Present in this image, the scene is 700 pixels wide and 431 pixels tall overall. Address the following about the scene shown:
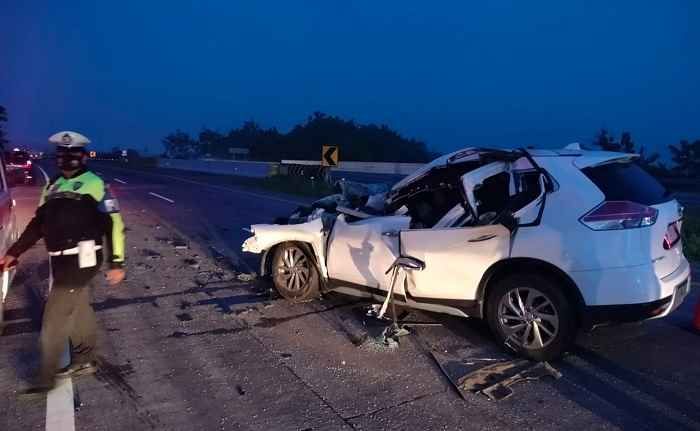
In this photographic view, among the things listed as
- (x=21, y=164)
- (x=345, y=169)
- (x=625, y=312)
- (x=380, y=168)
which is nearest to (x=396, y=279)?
(x=625, y=312)

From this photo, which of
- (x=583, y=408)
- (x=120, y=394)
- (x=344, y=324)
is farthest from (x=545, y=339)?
(x=120, y=394)

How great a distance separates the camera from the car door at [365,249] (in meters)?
5.51

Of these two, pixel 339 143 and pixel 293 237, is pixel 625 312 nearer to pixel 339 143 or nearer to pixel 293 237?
pixel 293 237

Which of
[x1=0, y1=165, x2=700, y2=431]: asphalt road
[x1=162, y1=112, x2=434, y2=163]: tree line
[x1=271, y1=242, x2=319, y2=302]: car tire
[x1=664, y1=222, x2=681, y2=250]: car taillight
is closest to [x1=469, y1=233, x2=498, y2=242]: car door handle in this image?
[x1=0, y1=165, x2=700, y2=431]: asphalt road

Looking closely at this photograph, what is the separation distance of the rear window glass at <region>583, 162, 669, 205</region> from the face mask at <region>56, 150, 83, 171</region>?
12.2 ft

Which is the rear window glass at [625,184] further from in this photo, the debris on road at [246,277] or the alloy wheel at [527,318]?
the debris on road at [246,277]

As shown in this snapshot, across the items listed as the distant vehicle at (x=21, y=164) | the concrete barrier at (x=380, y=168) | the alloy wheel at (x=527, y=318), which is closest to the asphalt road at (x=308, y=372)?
the alloy wheel at (x=527, y=318)

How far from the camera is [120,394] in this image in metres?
4.13

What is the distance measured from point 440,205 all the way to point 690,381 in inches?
101

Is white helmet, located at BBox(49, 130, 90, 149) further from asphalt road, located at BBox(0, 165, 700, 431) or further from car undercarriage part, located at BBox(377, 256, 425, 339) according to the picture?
car undercarriage part, located at BBox(377, 256, 425, 339)

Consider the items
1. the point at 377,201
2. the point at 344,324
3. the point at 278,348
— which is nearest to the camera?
the point at 278,348

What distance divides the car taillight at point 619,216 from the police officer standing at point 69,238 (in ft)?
11.3

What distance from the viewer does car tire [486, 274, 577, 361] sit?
14.9 ft

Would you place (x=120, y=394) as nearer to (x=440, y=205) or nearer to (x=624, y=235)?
(x=440, y=205)
